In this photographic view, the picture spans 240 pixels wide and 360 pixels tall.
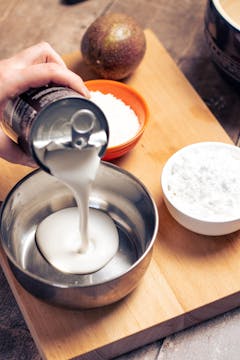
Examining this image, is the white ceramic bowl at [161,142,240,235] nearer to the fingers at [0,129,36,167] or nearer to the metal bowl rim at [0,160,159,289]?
the metal bowl rim at [0,160,159,289]

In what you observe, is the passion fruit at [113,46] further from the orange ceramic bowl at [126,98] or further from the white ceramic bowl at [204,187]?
the white ceramic bowl at [204,187]

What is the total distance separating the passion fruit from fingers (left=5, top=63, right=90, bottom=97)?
253 millimetres

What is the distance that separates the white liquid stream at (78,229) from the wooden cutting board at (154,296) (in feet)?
0.21

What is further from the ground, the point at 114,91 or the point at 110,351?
the point at 114,91

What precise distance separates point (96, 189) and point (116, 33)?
0.29 m

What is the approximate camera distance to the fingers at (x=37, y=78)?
90cm

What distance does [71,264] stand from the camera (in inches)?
36.6

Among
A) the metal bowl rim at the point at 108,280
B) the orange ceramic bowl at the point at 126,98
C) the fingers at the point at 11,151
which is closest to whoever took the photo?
the metal bowl rim at the point at 108,280

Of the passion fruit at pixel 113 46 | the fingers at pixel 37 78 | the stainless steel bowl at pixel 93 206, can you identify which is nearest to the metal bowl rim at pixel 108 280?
the stainless steel bowl at pixel 93 206

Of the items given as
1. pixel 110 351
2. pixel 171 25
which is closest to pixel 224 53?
pixel 171 25

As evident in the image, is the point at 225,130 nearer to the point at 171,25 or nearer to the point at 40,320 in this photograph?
the point at 171,25

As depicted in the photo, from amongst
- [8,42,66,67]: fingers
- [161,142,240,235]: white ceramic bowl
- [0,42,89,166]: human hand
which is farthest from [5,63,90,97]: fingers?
[161,142,240,235]: white ceramic bowl

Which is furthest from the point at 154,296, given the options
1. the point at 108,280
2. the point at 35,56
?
the point at 35,56

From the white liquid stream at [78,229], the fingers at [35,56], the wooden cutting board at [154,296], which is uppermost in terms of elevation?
the fingers at [35,56]
